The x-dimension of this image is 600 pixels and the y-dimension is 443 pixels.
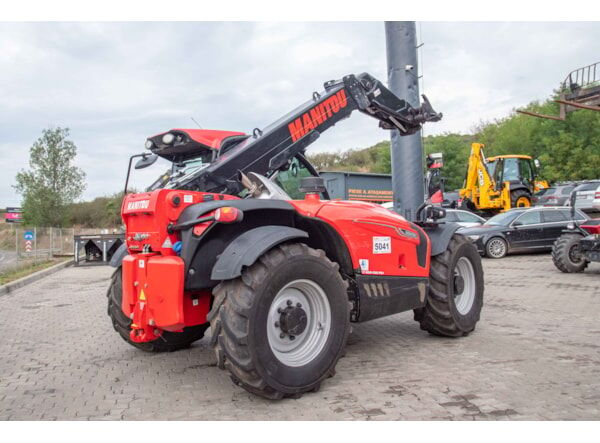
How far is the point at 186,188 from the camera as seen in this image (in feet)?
15.7

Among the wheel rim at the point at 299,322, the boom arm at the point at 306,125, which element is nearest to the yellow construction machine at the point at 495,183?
the boom arm at the point at 306,125

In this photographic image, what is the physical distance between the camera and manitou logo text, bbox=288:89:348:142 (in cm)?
537

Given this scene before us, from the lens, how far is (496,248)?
15852 millimetres

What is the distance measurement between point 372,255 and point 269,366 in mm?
1523

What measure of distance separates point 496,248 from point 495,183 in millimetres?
8295

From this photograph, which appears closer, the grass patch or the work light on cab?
the work light on cab

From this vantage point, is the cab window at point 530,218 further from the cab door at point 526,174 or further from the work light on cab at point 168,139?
the work light on cab at point 168,139

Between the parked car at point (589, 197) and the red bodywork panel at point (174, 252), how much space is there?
62.1 ft

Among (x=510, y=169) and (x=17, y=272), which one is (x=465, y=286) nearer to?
(x=17, y=272)

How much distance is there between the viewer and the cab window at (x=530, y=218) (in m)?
15.9

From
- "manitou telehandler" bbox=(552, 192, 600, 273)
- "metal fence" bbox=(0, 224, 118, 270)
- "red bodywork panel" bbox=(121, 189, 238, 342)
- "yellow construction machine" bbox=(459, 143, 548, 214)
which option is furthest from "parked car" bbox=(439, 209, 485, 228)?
"red bodywork panel" bbox=(121, 189, 238, 342)

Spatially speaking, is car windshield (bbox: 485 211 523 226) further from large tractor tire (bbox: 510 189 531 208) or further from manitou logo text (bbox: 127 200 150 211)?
manitou logo text (bbox: 127 200 150 211)

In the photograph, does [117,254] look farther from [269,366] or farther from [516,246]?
[516,246]

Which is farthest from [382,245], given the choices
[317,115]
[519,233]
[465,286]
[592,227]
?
[519,233]
